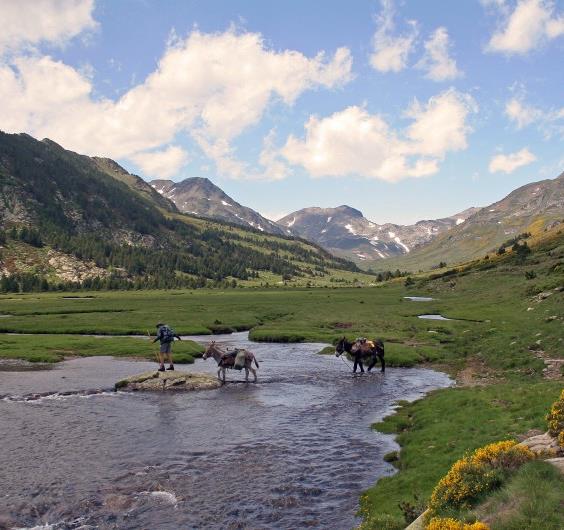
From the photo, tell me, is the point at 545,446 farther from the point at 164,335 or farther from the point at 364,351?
the point at 164,335

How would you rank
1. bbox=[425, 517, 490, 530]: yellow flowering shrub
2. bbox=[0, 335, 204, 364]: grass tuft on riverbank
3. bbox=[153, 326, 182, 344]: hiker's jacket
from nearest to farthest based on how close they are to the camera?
bbox=[425, 517, 490, 530]: yellow flowering shrub → bbox=[153, 326, 182, 344]: hiker's jacket → bbox=[0, 335, 204, 364]: grass tuft on riverbank

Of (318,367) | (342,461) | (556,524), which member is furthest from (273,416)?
(556,524)

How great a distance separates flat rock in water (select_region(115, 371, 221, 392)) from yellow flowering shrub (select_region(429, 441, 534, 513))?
27222 mm

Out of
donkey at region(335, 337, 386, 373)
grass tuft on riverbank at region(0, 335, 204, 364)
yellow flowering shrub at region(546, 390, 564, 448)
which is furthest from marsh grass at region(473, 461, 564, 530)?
grass tuft on riverbank at region(0, 335, 204, 364)

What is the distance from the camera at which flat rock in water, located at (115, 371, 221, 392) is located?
37.6 m

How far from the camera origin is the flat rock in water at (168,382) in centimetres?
3759

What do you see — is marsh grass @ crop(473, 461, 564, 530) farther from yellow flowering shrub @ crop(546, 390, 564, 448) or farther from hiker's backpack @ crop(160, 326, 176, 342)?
hiker's backpack @ crop(160, 326, 176, 342)

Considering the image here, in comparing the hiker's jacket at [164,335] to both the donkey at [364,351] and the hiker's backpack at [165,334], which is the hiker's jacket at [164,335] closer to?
the hiker's backpack at [165,334]

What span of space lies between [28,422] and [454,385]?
99.0 ft

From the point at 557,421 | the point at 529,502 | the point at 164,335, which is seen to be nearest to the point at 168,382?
the point at 164,335

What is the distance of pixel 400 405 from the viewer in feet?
109

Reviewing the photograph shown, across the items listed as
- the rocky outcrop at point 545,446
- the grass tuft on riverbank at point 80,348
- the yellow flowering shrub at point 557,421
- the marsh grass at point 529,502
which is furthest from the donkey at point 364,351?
the marsh grass at point 529,502

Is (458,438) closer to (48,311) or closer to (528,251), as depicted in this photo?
(48,311)

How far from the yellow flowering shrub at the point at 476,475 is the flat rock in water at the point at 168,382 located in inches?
1072
